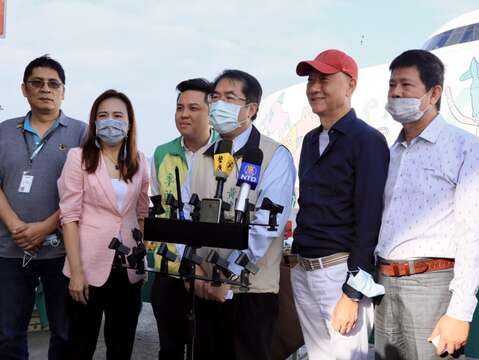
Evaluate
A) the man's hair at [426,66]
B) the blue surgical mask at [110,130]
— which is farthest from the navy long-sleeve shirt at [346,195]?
the blue surgical mask at [110,130]

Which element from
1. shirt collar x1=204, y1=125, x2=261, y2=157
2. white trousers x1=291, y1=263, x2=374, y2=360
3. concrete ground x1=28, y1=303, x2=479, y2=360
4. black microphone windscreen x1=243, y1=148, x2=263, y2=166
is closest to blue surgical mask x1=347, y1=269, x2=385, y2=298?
white trousers x1=291, y1=263, x2=374, y2=360

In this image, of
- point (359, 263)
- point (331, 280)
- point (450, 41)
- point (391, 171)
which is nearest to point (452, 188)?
point (391, 171)

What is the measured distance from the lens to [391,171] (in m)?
2.57

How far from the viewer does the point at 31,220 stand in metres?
3.46

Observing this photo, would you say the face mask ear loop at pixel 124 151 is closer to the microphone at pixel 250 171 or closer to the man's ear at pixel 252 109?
the man's ear at pixel 252 109

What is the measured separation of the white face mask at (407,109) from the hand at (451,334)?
0.92 meters

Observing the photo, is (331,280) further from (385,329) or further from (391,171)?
(391,171)

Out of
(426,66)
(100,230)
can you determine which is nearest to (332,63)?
(426,66)

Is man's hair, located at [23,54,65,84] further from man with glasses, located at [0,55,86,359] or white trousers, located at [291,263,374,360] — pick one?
white trousers, located at [291,263,374,360]

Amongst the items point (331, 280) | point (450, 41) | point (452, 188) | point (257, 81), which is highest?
point (450, 41)

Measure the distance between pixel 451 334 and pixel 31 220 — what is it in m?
2.60

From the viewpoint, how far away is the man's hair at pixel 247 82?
2854 millimetres

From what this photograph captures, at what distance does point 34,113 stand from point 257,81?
167cm

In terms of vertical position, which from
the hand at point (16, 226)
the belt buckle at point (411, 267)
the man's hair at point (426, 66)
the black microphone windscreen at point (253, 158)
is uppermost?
the man's hair at point (426, 66)
